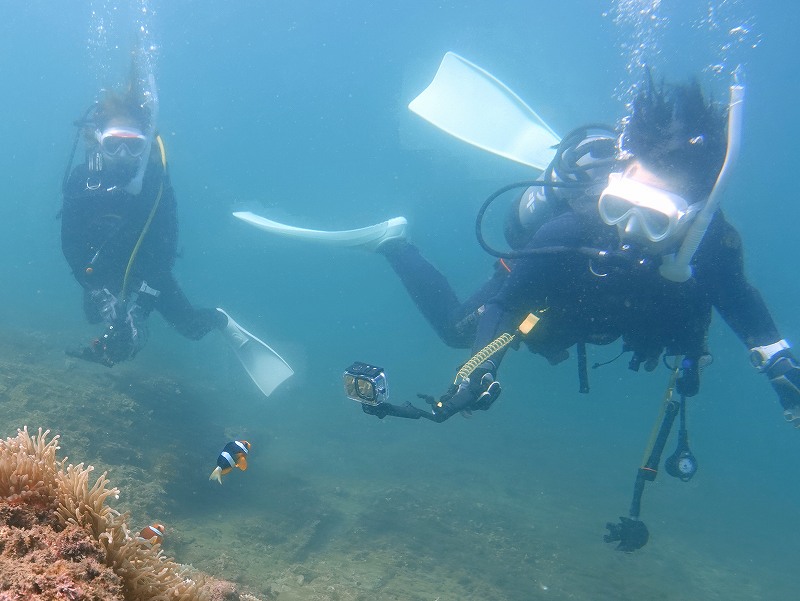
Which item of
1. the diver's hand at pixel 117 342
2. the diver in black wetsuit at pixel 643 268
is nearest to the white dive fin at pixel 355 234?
the diver's hand at pixel 117 342

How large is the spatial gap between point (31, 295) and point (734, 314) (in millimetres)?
36458

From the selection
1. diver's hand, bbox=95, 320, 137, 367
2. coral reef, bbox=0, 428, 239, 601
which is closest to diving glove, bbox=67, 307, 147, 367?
diver's hand, bbox=95, 320, 137, 367

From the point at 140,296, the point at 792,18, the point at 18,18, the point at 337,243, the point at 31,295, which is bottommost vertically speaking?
the point at 140,296

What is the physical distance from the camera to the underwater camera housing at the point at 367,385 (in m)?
3.22

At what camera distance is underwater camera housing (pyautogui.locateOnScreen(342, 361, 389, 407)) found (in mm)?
3221

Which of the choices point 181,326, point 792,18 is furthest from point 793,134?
point 181,326

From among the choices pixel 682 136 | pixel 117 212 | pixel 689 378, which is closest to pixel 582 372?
pixel 689 378

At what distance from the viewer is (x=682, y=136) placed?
13.6 feet

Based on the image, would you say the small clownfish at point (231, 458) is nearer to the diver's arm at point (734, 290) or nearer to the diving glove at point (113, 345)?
the diving glove at point (113, 345)

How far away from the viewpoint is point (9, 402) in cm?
702

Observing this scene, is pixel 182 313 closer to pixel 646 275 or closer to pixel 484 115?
pixel 484 115

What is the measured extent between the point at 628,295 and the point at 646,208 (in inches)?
39.7

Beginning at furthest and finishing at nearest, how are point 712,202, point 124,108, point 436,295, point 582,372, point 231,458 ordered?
1. point 436,295
2. point 124,108
3. point 582,372
4. point 712,202
5. point 231,458

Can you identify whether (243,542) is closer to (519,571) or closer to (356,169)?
(519,571)
